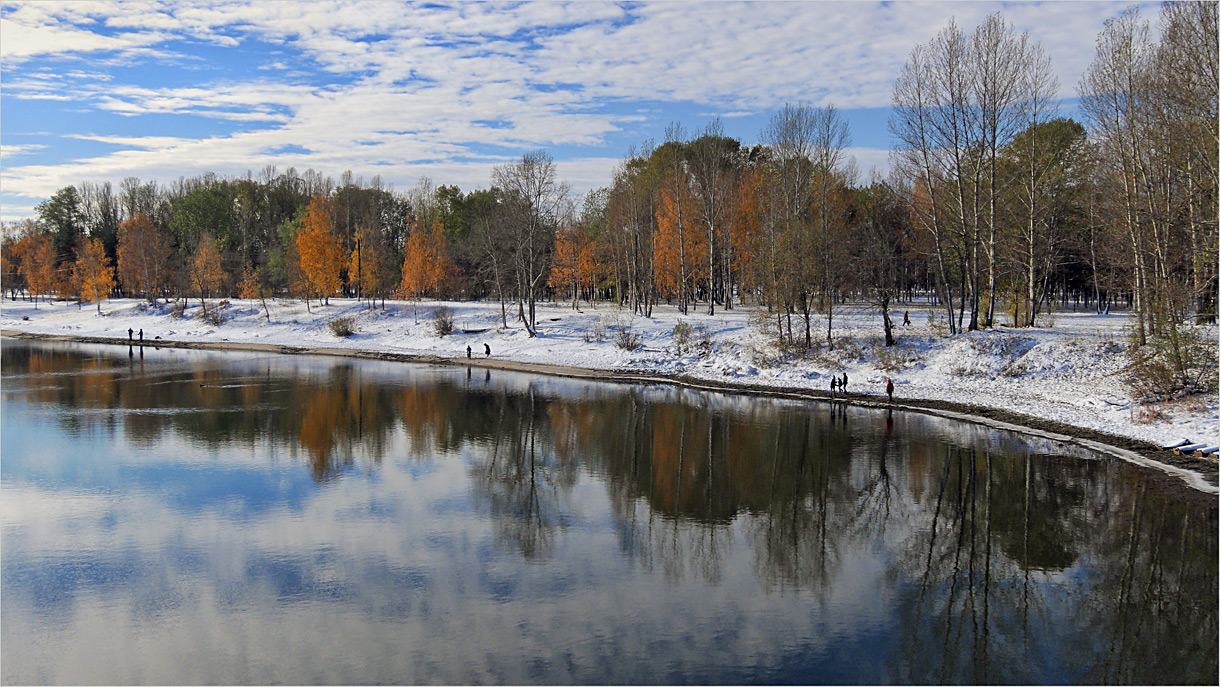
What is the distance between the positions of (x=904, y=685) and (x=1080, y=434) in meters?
16.9

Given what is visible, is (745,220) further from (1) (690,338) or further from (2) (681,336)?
(2) (681,336)

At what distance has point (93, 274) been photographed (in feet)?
267

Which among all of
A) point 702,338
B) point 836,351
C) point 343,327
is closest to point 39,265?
point 343,327

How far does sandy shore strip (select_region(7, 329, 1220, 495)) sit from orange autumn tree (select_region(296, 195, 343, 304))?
10.2m

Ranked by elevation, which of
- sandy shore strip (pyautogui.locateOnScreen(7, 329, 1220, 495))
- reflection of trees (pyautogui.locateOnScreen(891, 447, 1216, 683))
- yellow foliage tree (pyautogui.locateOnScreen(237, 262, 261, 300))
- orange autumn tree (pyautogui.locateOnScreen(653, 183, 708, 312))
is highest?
orange autumn tree (pyautogui.locateOnScreen(653, 183, 708, 312))

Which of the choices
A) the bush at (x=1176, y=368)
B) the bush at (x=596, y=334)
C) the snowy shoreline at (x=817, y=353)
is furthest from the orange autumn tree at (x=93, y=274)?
the bush at (x=1176, y=368)

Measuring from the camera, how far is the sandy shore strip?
19734mm

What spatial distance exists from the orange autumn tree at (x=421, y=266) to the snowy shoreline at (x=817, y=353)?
9.40ft

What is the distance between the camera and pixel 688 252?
196ft

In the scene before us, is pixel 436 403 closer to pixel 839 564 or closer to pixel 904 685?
pixel 839 564

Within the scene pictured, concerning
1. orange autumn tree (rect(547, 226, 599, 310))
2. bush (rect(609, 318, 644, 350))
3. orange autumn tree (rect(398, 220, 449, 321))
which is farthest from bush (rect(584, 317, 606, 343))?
orange autumn tree (rect(547, 226, 599, 310))

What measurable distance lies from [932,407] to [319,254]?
53.1 m

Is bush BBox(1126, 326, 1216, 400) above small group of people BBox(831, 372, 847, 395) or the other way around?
above

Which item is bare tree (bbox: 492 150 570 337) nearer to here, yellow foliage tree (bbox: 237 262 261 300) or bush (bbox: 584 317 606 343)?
bush (bbox: 584 317 606 343)
